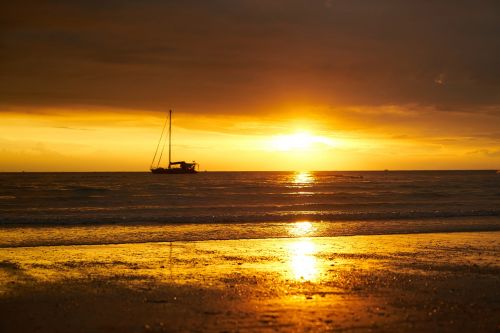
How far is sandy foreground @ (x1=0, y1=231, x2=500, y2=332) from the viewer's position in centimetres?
901

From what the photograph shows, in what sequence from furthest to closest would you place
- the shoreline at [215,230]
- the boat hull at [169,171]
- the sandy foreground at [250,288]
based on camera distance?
1. the boat hull at [169,171]
2. the shoreline at [215,230]
3. the sandy foreground at [250,288]

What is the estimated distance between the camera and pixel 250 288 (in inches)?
461

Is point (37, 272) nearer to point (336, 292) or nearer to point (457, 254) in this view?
point (336, 292)

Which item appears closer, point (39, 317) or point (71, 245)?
point (39, 317)

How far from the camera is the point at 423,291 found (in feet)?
37.3

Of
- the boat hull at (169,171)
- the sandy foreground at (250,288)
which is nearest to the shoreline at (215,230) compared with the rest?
the sandy foreground at (250,288)

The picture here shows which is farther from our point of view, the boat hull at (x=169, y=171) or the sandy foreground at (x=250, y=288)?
the boat hull at (x=169, y=171)

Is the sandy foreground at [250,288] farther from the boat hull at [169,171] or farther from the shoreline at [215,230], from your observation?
the boat hull at [169,171]

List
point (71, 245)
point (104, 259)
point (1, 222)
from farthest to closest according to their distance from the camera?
point (1, 222) → point (71, 245) → point (104, 259)

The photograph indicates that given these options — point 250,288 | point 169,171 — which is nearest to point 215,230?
point 250,288

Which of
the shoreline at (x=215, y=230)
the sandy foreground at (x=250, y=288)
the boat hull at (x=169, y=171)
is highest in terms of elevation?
the boat hull at (x=169, y=171)

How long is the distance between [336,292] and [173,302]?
11.8ft

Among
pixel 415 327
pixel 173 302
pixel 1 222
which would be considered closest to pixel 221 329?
pixel 173 302

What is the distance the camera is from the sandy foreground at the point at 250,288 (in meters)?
9.01
